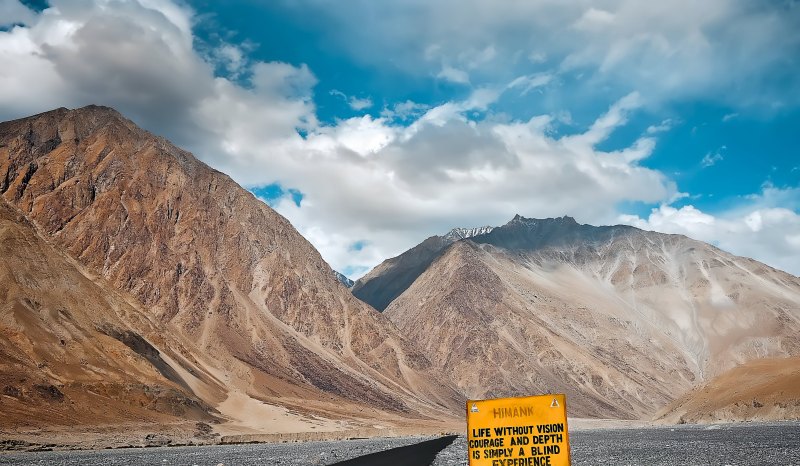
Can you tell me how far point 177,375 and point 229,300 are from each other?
45611 millimetres

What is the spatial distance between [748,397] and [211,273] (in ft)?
385

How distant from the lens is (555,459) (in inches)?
403

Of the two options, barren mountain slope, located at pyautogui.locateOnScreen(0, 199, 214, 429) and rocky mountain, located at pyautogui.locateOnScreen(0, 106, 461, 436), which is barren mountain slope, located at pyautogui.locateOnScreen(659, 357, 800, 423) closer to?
rocky mountain, located at pyautogui.locateOnScreen(0, 106, 461, 436)

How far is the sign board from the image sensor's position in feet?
33.5

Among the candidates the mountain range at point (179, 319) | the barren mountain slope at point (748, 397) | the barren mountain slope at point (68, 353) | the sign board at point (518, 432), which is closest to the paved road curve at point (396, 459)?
the sign board at point (518, 432)

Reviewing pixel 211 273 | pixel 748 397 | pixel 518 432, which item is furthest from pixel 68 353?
pixel 748 397

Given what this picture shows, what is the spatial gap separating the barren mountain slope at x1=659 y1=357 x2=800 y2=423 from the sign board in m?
90.4

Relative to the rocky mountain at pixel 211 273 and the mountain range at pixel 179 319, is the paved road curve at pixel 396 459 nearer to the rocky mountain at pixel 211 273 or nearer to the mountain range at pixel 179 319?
the mountain range at pixel 179 319

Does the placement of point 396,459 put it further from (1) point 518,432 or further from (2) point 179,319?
(2) point 179,319

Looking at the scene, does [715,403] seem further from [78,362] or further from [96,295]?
[96,295]

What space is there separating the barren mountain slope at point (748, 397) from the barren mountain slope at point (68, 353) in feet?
254

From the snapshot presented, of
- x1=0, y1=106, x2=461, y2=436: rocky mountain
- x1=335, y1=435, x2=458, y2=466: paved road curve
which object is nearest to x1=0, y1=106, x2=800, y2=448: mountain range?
x1=0, y1=106, x2=461, y2=436: rocky mountain

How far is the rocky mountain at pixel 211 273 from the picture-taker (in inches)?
5231

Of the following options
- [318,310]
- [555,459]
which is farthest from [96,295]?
[555,459]
